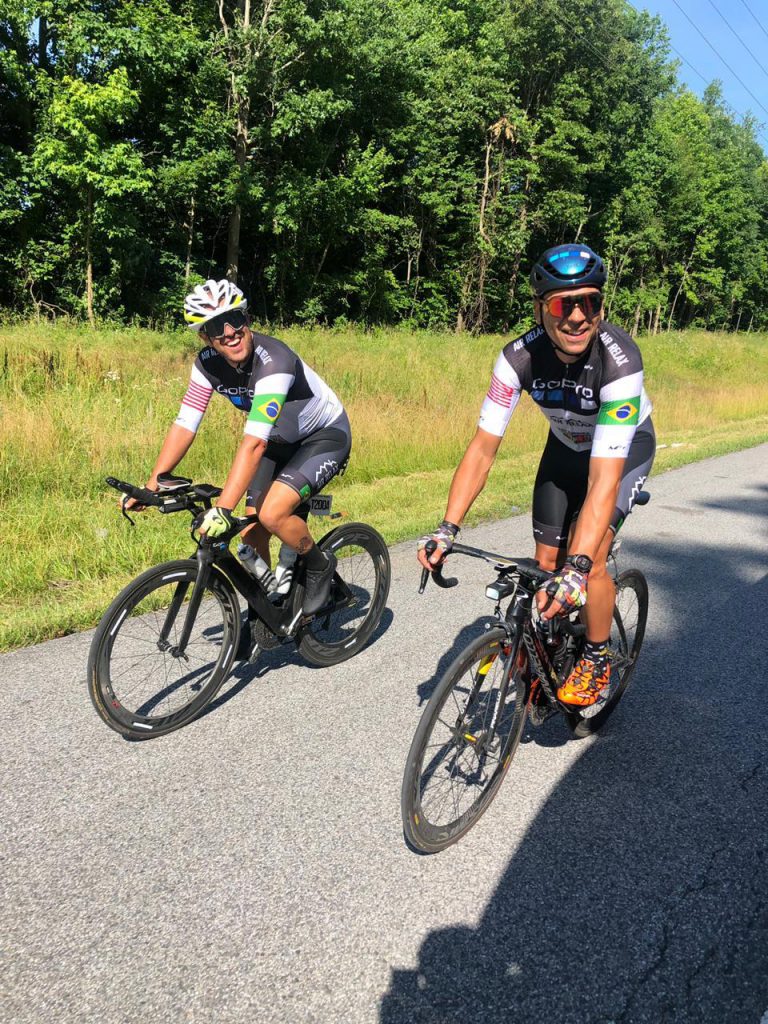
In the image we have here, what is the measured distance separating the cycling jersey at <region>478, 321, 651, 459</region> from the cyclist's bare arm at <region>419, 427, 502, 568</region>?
7cm

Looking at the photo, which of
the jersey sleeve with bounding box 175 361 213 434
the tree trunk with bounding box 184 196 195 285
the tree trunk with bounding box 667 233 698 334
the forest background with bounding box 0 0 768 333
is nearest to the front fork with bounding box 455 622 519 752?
the jersey sleeve with bounding box 175 361 213 434

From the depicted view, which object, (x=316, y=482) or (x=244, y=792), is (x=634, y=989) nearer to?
(x=244, y=792)

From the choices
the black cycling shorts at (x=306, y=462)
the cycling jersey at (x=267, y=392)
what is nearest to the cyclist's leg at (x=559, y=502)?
the black cycling shorts at (x=306, y=462)

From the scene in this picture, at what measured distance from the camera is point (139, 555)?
6.06m

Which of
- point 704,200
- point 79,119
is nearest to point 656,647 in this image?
point 79,119

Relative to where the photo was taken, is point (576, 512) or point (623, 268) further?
point (623, 268)

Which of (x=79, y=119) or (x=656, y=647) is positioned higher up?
(x=79, y=119)

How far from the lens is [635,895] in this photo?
259cm

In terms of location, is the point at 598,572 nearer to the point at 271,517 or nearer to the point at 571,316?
the point at 571,316

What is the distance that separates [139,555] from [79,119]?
59.3 ft

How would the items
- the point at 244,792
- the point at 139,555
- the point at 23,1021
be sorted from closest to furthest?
the point at 23,1021, the point at 244,792, the point at 139,555

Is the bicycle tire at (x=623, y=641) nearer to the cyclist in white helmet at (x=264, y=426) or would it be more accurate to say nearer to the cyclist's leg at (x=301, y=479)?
the cyclist in white helmet at (x=264, y=426)

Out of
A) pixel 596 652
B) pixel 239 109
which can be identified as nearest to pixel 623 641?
pixel 596 652

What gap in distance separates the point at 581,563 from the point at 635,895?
47.3 inches
